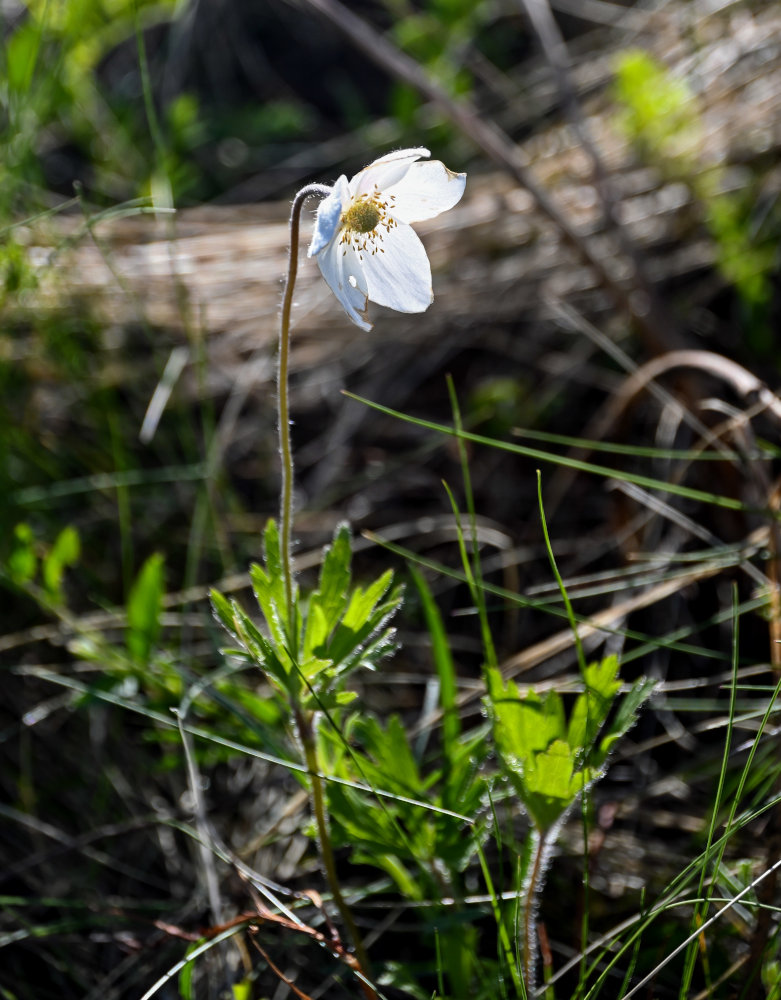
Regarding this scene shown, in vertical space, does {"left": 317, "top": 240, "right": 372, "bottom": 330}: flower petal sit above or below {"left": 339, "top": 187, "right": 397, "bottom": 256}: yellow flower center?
below

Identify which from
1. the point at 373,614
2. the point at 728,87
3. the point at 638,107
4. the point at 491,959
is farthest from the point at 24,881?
the point at 728,87

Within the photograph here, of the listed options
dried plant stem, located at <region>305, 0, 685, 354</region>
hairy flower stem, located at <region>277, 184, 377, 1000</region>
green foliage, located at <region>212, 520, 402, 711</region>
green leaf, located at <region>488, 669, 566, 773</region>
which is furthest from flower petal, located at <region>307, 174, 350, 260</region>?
dried plant stem, located at <region>305, 0, 685, 354</region>

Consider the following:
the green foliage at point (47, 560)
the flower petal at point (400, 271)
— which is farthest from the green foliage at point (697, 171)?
the green foliage at point (47, 560)

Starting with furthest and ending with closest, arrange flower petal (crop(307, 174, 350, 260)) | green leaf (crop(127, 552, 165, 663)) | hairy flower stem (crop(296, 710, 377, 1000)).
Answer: green leaf (crop(127, 552, 165, 663))
hairy flower stem (crop(296, 710, 377, 1000))
flower petal (crop(307, 174, 350, 260))

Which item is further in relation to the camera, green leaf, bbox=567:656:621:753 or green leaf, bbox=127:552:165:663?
green leaf, bbox=127:552:165:663

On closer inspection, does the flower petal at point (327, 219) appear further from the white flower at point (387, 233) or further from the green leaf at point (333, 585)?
the green leaf at point (333, 585)

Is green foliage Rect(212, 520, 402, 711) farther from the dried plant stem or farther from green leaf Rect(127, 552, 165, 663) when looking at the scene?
the dried plant stem
